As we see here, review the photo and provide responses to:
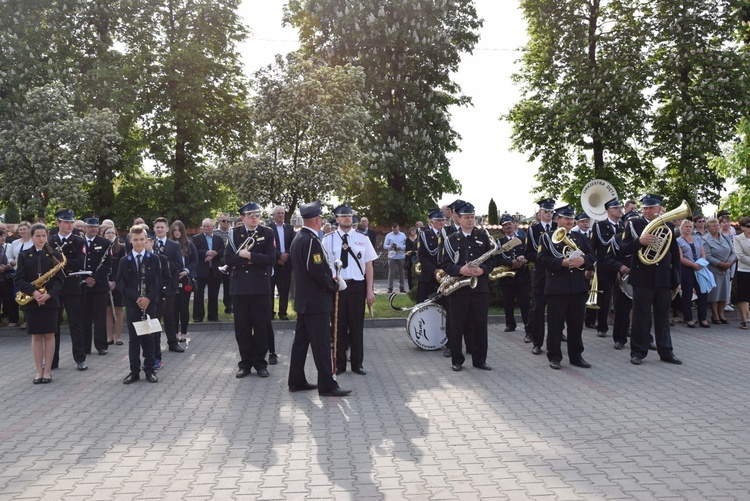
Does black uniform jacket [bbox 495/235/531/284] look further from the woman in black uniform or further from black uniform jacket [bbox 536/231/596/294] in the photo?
the woman in black uniform

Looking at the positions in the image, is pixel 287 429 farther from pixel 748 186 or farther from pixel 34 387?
pixel 748 186

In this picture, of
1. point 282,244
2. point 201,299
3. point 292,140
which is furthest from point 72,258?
point 292,140

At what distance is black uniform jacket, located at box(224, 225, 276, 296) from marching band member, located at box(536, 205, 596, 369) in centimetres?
372

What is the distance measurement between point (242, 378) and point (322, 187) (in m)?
11.2

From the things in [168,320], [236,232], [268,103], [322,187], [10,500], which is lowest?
[10,500]

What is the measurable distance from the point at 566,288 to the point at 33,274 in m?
7.05

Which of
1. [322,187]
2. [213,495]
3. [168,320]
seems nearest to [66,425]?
[213,495]

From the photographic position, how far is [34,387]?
9.50 meters

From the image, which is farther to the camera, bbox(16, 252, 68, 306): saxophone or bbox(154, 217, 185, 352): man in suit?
bbox(154, 217, 185, 352): man in suit

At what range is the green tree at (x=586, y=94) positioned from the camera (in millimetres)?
31203

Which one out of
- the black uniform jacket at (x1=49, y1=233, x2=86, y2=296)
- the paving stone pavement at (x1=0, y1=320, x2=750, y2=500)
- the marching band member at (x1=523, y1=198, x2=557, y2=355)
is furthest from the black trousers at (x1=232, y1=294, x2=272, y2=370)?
the marching band member at (x1=523, y1=198, x2=557, y2=355)

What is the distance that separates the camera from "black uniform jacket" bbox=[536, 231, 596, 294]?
10.1 metres

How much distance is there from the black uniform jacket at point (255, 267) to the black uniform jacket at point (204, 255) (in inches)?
195

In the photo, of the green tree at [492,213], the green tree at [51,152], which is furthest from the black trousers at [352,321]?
the green tree at [492,213]
